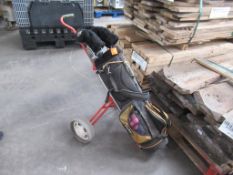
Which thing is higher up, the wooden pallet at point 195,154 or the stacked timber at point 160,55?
the stacked timber at point 160,55

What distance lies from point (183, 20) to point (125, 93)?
2.54 ft

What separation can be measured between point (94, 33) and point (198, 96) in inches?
33.9

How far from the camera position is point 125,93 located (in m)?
1.42

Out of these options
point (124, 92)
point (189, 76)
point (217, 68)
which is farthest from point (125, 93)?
point (217, 68)

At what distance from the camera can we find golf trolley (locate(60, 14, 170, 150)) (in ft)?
4.57

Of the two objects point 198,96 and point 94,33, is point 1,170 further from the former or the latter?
point 198,96

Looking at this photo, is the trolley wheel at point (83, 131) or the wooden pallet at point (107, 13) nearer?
the trolley wheel at point (83, 131)

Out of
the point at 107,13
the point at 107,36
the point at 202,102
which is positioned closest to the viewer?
the point at 202,102

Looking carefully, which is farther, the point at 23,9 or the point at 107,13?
the point at 107,13

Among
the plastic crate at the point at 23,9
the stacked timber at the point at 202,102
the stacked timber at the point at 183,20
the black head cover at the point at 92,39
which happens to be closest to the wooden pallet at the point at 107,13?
the plastic crate at the point at 23,9

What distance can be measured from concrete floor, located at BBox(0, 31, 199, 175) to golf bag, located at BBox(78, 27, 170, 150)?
0.25m

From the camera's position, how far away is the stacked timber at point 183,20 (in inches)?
61.9

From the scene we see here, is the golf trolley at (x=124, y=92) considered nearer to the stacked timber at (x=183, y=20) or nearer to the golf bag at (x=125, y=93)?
the golf bag at (x=125, y=93)

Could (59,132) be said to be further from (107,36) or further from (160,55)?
(160,55)
